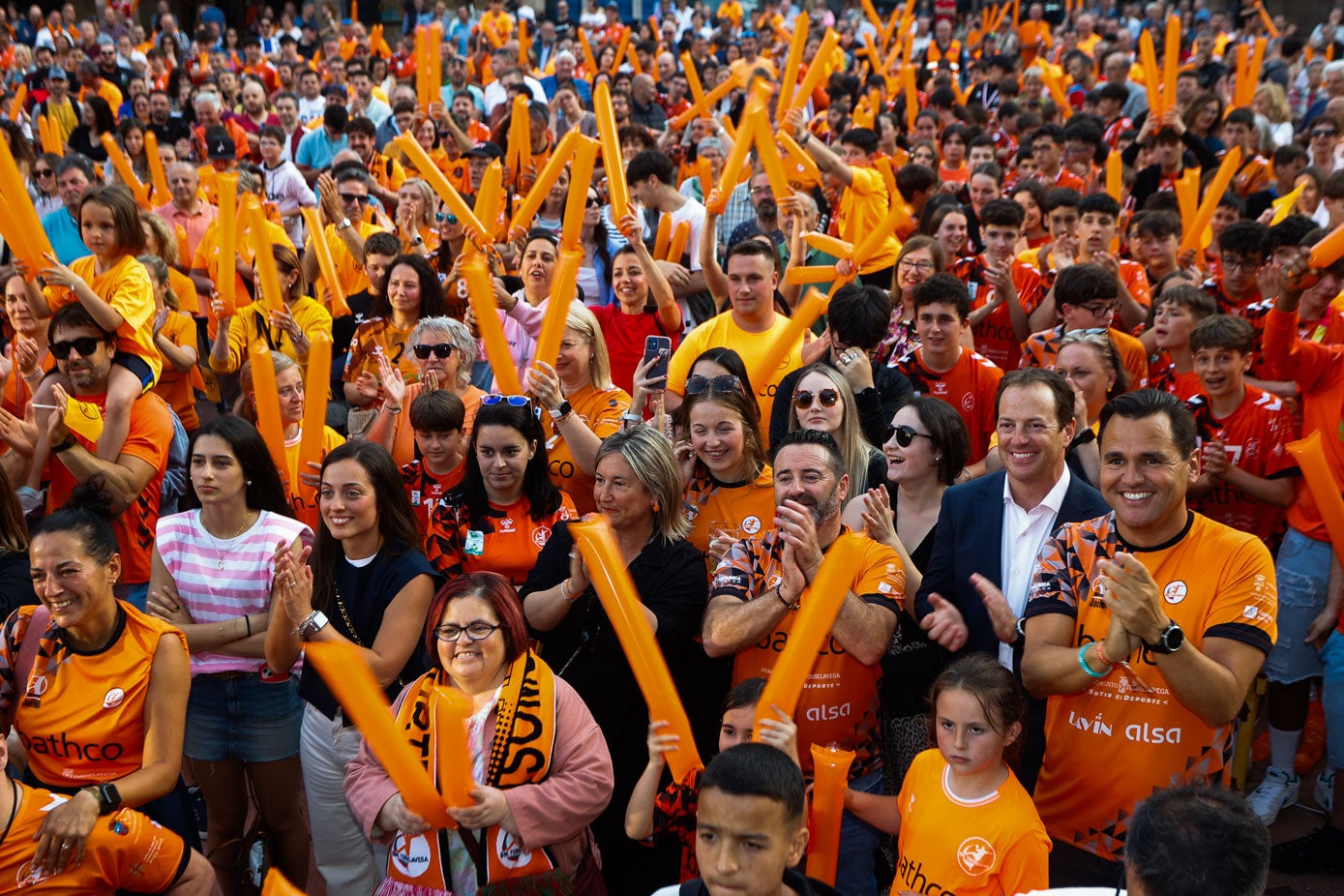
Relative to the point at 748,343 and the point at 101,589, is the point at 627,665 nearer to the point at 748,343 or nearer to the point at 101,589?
the point at 101,589

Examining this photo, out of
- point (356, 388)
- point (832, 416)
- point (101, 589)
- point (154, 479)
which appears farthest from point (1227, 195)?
point (101, 589)

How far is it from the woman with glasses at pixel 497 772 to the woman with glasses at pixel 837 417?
5.00ft

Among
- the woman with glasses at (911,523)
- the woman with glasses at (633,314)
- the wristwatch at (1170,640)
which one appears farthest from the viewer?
the woman with glasses at (633,314)

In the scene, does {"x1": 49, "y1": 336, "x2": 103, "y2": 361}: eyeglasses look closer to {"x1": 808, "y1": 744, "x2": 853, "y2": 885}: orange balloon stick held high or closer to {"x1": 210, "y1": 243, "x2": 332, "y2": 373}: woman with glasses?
{"x1": 210, "y1": 243, "x2": 332, "y2": 373}: woman with glasses

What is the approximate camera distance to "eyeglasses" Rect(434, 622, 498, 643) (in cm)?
320

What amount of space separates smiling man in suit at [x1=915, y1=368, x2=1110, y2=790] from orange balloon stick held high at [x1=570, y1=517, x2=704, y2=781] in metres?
0.88

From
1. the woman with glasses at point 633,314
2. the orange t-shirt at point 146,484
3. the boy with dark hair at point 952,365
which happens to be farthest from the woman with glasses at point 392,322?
the boy with dark hair at point 952,365

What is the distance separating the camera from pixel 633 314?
20.7ft

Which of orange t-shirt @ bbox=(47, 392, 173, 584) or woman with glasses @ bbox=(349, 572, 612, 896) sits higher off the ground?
orange t-shirt @ bbox=(47, 392, 173, 584)

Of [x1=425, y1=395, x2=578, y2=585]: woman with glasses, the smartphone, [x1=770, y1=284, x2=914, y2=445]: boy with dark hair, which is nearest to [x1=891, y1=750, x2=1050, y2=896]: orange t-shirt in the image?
[x1=425, y1=395, x2=578, y2=585]: woman with glasses

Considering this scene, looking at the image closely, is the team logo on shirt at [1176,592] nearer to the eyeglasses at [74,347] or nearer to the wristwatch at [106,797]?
the wristwatch at [106,797]

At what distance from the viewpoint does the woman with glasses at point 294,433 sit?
4.79 meters

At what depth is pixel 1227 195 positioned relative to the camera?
8000 millimetres

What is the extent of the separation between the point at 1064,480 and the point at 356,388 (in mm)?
3648
